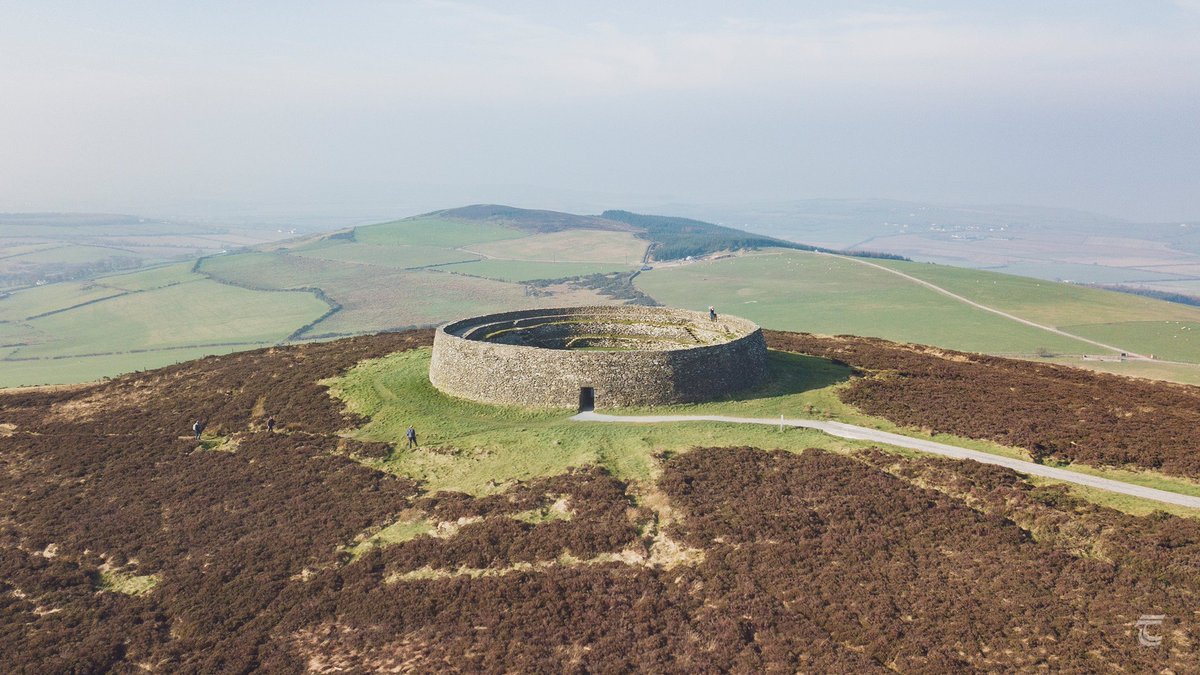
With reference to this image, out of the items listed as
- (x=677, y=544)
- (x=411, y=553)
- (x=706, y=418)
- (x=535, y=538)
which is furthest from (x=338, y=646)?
(x=706, y=418)

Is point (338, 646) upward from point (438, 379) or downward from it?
downward

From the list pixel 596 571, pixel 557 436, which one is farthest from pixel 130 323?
pixel 596 571

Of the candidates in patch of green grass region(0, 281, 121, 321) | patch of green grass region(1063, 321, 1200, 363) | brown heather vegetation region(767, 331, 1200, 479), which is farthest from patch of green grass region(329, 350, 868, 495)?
patch of green grass region(0, 281, 121, 321)

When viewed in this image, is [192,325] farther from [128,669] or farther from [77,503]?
[128,669]

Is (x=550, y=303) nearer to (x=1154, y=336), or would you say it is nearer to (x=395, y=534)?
(x=1154, y=336)

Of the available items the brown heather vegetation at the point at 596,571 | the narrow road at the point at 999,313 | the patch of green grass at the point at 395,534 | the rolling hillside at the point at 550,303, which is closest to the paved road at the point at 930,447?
the brown heather vegetation at the point at 596,571

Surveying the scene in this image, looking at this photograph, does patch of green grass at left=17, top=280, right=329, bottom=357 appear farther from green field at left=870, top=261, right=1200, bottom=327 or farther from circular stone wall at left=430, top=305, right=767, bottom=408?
green field at left=870, top=261, right=1200, bottom=327

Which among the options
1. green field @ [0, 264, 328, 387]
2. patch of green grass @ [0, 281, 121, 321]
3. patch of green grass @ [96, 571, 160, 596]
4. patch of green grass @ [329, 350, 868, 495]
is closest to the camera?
patch of green grass @ [96, 571, 160, 596]
